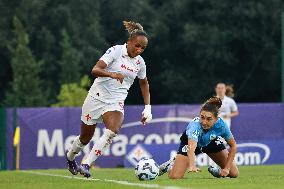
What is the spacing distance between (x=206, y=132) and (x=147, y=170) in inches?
41.7

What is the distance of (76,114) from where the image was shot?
95.8ft

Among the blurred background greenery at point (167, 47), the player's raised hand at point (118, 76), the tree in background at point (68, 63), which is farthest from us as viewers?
the blurred background greenery at point (167, 47)

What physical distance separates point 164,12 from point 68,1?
608 cm

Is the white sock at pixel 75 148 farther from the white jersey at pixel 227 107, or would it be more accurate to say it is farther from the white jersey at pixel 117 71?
the white jersey at pixel 227 107

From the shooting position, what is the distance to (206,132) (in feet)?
48.2

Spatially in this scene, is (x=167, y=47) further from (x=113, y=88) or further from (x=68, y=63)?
(x=113, y=88)

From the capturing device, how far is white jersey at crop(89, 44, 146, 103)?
49.1 feet

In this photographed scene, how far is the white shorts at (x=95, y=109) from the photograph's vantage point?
15016 millimetres

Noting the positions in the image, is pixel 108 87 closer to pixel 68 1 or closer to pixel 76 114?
pixel 76 114

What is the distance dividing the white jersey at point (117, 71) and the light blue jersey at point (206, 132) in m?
1.20

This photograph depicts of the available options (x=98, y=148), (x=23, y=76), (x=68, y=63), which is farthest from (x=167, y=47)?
(x=98, y=148)

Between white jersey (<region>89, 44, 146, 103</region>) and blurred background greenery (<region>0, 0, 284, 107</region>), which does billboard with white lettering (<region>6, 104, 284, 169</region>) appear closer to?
white jersey (<region>89, 44, 146, 103</region>)

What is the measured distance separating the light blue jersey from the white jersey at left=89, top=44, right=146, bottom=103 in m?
1.20

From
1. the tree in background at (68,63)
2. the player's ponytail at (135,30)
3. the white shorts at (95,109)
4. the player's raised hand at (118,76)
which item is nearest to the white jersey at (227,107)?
the white shorts at (95,109)
